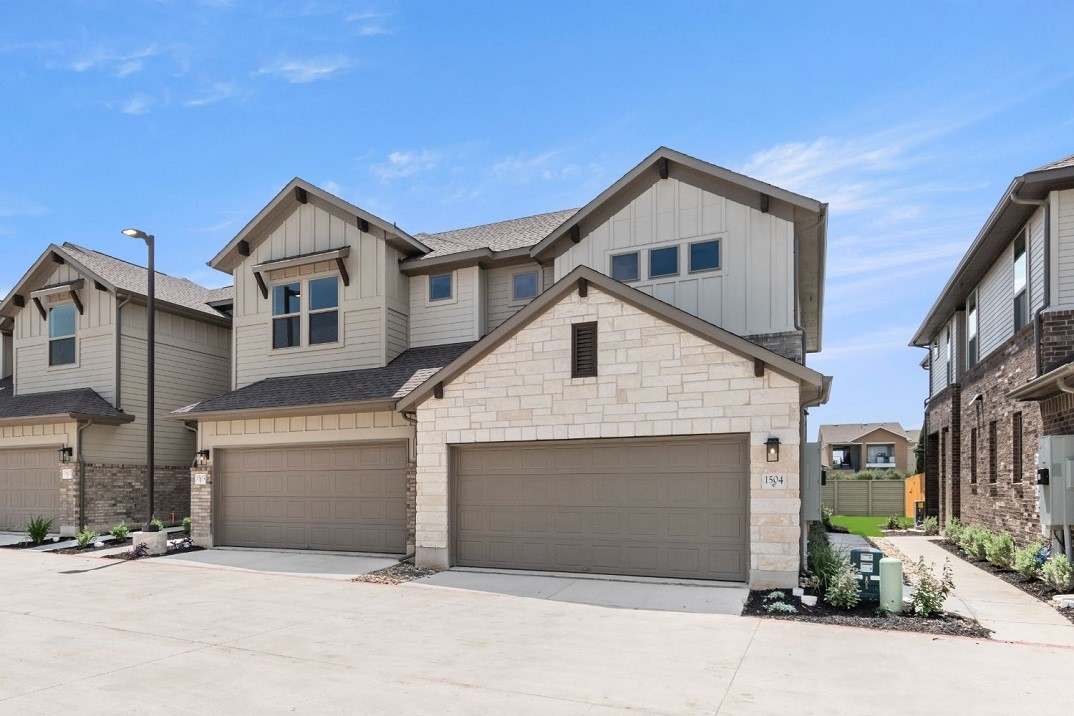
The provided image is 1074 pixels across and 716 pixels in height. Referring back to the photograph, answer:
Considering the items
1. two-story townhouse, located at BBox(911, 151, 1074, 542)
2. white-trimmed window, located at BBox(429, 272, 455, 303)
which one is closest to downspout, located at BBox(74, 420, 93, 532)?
white-trimmed window, located at BBox(429, 272, 455, 303)

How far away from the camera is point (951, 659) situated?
24.9 ft

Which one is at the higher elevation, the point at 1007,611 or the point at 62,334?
the point at 62,334

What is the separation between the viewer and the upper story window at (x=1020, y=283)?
14.1 m

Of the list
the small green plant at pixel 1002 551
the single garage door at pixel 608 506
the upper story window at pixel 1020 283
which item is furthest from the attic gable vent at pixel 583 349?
the upper story window at pixel 1020 283

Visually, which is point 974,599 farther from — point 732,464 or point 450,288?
point 450,288

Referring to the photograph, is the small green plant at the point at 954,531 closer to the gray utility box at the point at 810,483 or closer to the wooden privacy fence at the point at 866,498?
the gray utility box at the point at 810,483

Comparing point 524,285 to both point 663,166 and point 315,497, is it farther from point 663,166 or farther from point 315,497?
point 315,497

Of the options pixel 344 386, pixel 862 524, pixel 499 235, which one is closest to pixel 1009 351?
pixel 499 235

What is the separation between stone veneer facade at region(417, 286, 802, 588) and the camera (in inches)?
427

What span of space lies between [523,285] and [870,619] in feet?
33.7

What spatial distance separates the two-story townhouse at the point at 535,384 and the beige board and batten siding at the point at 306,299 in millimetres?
54

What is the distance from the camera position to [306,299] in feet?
59.4

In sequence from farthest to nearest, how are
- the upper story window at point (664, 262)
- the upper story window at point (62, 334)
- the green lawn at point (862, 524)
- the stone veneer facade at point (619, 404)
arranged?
the green lawn at point (862, 524), the upper story window at point (62, 334), the upper story window at point (664, 262), the stone veneer facade at point (619, 404)

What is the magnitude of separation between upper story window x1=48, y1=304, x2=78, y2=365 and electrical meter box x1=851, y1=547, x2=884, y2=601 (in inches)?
813
